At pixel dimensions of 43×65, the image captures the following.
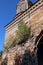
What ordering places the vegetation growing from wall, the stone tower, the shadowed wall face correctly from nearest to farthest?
the stone tower, the shadowed wall face, the vegetation growing from wall

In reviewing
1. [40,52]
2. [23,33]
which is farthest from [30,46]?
[23,33]

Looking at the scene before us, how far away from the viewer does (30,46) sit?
49.0ft

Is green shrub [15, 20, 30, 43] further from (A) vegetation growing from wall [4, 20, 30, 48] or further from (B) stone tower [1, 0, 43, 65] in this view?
(B) stone tower [1, 0, 43, 65]

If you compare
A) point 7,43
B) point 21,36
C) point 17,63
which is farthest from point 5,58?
point 7,43

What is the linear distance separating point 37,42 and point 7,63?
359cm

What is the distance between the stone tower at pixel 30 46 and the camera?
14.7 meters

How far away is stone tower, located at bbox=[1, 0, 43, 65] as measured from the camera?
14664 mm

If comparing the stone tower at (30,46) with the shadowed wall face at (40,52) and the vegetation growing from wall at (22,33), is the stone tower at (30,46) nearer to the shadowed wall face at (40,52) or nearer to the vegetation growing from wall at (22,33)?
the shadowed wall face at (40,52)

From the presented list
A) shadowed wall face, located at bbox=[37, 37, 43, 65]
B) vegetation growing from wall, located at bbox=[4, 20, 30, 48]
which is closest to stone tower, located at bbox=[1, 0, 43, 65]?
shadowed wall face, located at bbox=[37, 37, 43, 65]

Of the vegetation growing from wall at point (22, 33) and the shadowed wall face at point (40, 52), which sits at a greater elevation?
the vegetation growing from wall at point (22, 33)

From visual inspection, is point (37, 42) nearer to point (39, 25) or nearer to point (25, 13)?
point (39, 25)

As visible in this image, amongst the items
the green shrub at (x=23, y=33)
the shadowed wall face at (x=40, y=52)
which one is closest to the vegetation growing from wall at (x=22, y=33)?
the green shrub at (x=23, y=33)

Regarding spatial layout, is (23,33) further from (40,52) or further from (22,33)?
(40,52)

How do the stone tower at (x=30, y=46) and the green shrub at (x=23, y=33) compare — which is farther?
the green shrub at (x=23, y=33)
